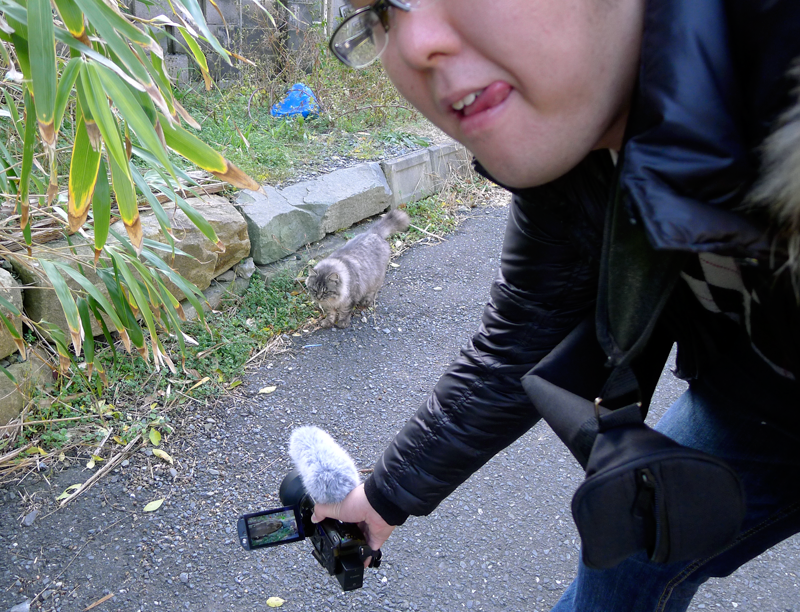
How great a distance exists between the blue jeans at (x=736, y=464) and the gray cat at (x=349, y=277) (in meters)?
2.59

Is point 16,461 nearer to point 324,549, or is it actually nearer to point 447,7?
point 324,549

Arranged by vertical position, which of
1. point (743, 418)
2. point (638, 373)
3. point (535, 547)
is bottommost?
point (535, 547)

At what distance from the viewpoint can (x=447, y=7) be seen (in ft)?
2.77

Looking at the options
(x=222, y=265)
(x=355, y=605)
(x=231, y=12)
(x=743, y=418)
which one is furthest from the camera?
(x=231, y=12)

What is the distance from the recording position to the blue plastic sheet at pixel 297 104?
5496 millimetres

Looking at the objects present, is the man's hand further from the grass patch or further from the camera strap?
the grass patch

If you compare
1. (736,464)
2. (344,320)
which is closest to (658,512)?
(736,464)

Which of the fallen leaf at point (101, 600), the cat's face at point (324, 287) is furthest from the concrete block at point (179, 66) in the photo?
the fallen leaf at point (101, 600)

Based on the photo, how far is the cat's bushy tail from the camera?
180 inches

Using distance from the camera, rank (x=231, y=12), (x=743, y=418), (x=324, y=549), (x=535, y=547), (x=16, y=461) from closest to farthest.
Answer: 1. (x=743, y=418)
2. (x=324, y=549)
3. (x=535, y=547)
4. (x=16, y=461)
5. (x=231, y=12)

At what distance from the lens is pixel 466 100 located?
3.00 feet

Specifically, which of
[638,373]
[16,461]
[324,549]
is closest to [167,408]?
[16,461]

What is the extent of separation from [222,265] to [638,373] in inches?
117

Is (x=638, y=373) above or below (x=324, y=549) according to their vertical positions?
above
